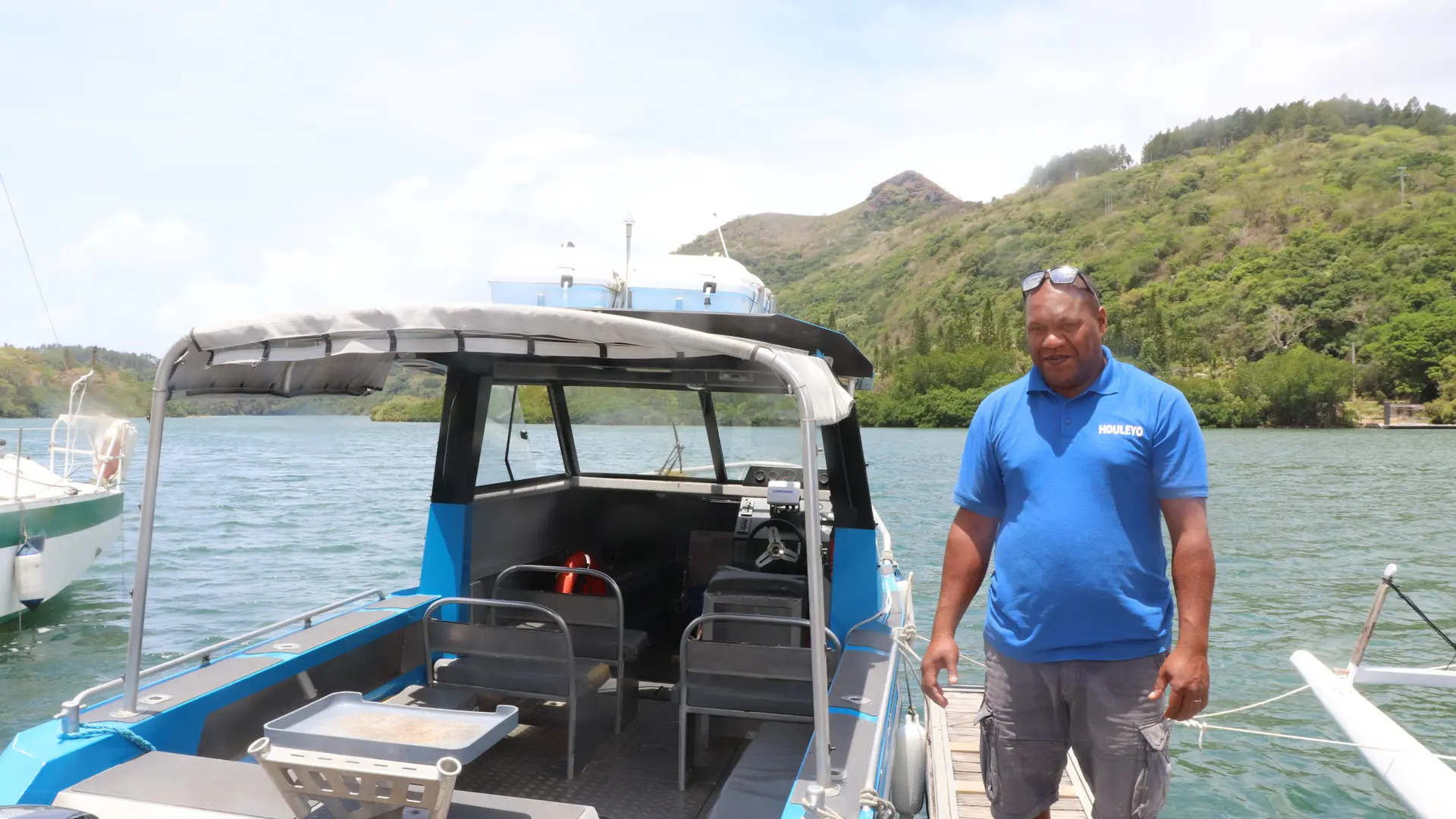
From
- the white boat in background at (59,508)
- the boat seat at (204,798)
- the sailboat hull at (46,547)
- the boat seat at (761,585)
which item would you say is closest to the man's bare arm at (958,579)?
the boat seat at (204,798)

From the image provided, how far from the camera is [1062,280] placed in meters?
2.84

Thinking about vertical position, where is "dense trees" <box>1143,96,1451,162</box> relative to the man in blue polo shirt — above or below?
above

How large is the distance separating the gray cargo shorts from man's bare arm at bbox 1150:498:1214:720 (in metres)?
0.07

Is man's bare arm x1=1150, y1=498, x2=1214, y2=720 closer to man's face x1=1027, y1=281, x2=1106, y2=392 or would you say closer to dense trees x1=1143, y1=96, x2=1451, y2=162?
man's face x1=1027, y1=281, x2=1106, y2=392

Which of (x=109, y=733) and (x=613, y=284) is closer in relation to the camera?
(x=109, y=733)

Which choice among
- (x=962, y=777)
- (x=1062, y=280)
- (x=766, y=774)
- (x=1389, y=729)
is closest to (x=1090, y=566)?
(x=1062, y=280)

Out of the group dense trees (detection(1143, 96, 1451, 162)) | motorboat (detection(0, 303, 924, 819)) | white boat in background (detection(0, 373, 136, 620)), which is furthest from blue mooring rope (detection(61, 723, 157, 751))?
dense trees (detection(1143, 96, 1451, 162))

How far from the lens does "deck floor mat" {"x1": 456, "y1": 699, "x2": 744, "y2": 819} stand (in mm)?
4082

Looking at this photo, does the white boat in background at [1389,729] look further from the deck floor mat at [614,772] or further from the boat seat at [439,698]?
the boat seat at [439,698]

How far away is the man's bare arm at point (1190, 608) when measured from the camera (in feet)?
8.53

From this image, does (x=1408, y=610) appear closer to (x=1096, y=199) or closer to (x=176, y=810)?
(x=176, y=810)

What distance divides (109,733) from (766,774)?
209cm

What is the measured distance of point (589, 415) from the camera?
6.44m

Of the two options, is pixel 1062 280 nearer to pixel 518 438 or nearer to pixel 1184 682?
pixel 1184 682
